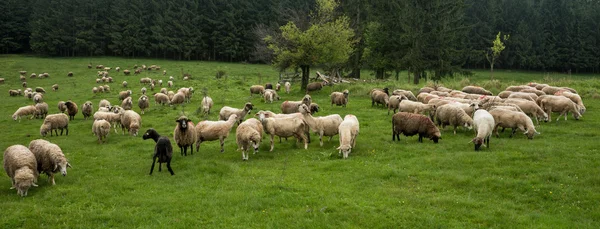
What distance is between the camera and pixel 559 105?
2291cm

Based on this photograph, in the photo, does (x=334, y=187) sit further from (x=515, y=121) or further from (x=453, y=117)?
(x=515, y=121)

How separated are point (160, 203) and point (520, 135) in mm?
16437

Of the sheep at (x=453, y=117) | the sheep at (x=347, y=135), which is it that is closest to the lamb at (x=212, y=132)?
the sheep at (x=347, y=135)

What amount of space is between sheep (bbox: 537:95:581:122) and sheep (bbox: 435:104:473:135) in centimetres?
712

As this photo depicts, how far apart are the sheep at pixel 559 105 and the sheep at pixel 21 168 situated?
2531cm

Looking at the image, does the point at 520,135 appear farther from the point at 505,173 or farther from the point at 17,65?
the point at 17,65

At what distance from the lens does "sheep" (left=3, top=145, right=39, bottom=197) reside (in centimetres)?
1204

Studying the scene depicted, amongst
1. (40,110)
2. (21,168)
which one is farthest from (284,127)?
(40,110)

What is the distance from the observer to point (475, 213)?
10.3m

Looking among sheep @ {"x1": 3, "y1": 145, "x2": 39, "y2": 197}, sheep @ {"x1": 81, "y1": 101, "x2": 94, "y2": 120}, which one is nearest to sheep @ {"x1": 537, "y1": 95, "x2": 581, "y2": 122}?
sheep @ {"x1": 3, "y1": 145, "x2": 39, "y2": 197}

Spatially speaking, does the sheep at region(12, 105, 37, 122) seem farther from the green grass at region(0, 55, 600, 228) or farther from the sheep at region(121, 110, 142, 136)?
the green grass at region(0, 55, 600, 228)

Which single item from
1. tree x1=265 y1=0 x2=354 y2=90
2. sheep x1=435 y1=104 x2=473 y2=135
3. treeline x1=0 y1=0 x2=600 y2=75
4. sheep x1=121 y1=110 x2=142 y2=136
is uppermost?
treeline x1=0 y1=0 x2=600 y2=75

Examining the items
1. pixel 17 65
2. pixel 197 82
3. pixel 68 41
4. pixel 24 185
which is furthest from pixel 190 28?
pixel 24 185

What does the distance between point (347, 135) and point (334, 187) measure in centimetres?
430
